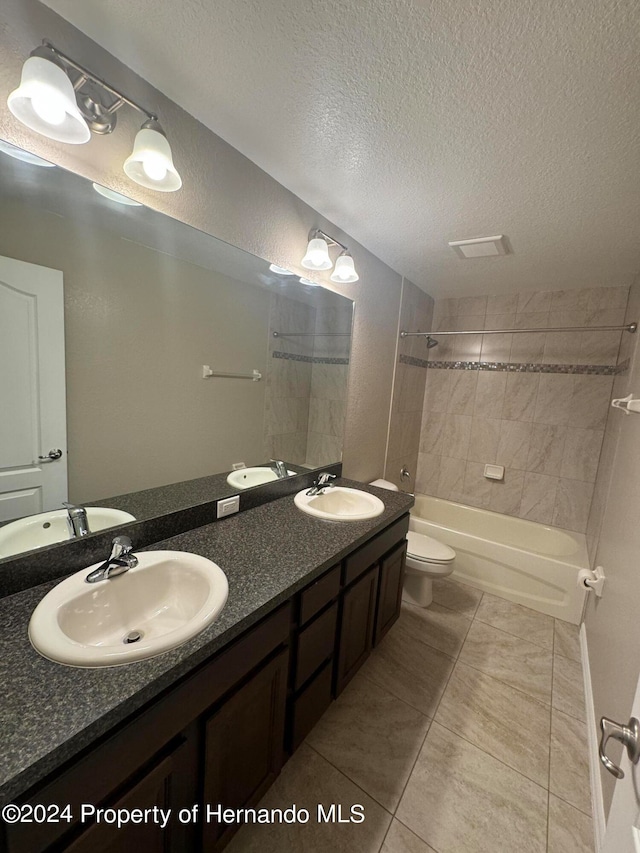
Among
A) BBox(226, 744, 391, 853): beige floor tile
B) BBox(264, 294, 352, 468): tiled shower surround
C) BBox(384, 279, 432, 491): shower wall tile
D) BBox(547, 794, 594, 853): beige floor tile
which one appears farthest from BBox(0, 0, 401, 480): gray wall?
BBox(547, 794, 594, 853): beige floor tile

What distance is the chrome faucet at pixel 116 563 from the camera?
0.95 meters

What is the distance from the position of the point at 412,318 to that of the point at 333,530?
2.08 meters

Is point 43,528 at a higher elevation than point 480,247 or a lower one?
lower

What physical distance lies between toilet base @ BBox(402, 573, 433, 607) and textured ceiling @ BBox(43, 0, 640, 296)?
216 centimetres

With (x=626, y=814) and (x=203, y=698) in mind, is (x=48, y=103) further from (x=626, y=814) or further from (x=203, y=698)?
(x=626, y=814)

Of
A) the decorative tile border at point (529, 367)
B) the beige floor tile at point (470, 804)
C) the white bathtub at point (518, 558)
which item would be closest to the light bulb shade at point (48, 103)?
the beige floor tile at point (470, 804)

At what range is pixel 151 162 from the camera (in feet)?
3.23

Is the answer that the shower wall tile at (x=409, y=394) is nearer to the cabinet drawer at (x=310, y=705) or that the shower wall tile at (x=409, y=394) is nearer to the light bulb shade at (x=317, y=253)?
the light bulb shade at (x=317, y=253)

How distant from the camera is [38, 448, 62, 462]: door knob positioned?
1.02 metres

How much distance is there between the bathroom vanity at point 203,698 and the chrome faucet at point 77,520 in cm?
18

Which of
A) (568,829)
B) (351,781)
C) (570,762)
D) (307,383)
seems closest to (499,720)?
(570,762)

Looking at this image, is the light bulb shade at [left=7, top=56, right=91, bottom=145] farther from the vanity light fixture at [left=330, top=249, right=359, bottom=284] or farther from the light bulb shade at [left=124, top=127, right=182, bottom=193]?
the vanity light fixture at [left=330, top=249, right=359, bottom=284]

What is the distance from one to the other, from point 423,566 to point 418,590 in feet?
0.85

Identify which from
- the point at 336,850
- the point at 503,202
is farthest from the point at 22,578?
the point at 503,202
